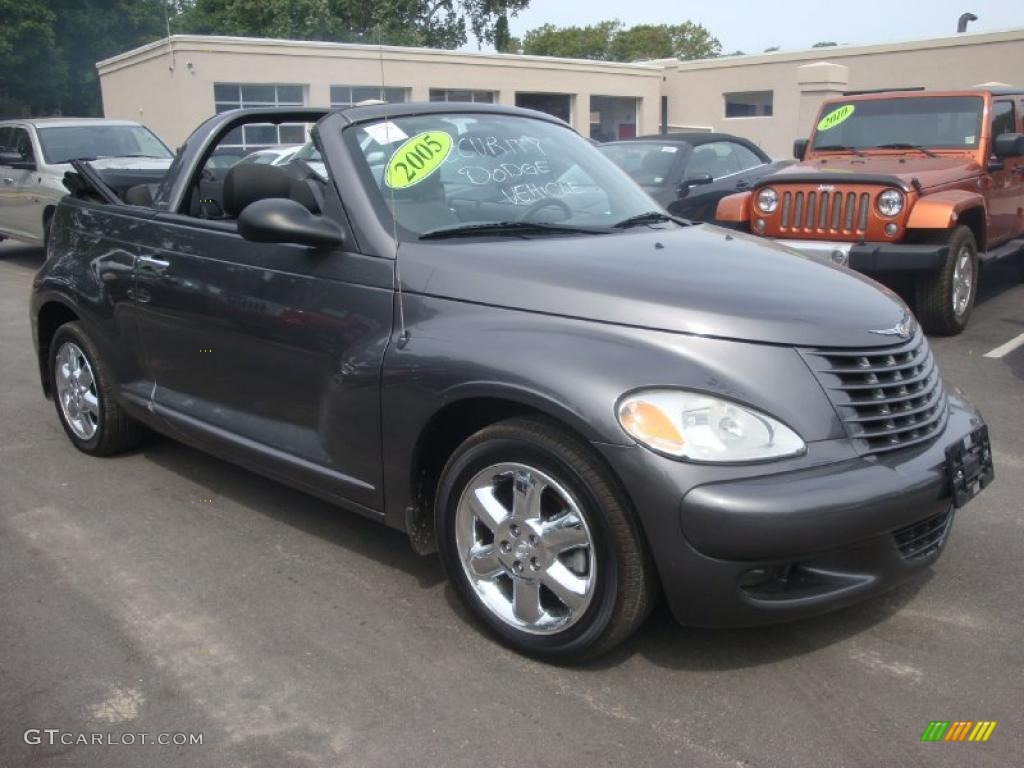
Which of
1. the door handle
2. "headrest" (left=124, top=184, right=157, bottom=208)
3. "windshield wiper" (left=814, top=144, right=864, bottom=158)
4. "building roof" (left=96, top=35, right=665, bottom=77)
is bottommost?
the door handle

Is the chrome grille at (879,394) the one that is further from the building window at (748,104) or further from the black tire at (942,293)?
the building window at (748,104)

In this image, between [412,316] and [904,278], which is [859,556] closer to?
[412,316]

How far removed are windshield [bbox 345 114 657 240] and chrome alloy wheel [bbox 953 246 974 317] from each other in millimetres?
4574

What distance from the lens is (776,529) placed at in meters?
2.78

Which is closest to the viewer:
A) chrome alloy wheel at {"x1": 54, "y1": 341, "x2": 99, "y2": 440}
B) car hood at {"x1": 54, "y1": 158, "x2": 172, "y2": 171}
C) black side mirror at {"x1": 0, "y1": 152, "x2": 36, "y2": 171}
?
chrome alloy wheel at {"x1": 54, "y1": 341, "x2": 99, "y2": 440}

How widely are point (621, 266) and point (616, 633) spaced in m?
1.17

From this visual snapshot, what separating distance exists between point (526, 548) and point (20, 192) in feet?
37.6

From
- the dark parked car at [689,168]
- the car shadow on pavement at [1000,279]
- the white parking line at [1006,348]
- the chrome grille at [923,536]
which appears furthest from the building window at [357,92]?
the chrome grille at [923,536]

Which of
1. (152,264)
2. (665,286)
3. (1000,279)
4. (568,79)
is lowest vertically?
(1000,279)

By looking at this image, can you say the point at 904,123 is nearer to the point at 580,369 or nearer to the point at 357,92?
the point at 580,369

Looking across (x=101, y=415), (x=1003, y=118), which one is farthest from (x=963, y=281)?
(x=101, y=415)

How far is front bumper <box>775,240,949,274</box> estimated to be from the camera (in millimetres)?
7574

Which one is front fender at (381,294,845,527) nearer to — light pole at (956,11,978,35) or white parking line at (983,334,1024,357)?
white parking line at (983,334,1024,357)

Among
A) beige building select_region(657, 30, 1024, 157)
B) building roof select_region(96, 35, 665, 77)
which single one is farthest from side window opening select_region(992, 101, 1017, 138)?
building roof select_region(96, 35, 665, 77)
